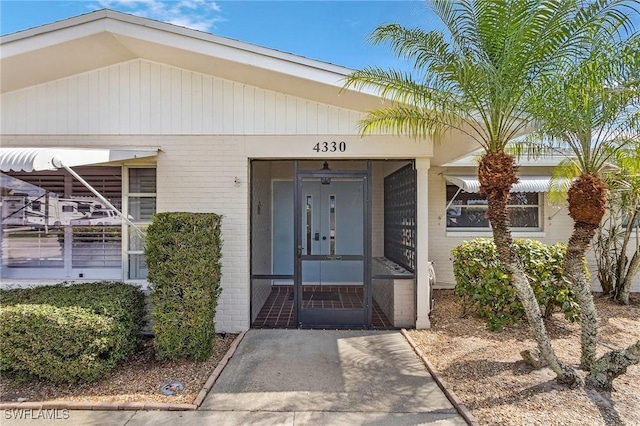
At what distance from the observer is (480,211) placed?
1033cm

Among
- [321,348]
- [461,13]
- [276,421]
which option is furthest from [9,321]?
[461,13]

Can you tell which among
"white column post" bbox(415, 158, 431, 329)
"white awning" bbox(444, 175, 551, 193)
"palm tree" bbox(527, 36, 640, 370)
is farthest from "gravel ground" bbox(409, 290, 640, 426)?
"white awning" bbox(444, 175, 551, 193)

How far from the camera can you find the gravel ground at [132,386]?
14.0ft

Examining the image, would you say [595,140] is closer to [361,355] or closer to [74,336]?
[361,355]

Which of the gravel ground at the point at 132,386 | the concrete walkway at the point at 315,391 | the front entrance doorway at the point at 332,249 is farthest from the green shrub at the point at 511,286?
the gravel ground at the point at 132,386

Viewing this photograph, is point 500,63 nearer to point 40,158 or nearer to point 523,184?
point 523,184

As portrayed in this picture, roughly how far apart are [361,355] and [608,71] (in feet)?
17.1

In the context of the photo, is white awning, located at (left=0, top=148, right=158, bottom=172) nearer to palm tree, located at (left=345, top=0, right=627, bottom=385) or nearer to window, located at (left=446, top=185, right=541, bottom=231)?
palm tree, located at (left=345, top=0, right=627, bottom=385)

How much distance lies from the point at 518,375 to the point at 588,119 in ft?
11.7

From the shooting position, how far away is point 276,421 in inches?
148

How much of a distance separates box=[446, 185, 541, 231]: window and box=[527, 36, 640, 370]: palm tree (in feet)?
17.5

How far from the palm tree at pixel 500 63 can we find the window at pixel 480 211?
5606 millimetres

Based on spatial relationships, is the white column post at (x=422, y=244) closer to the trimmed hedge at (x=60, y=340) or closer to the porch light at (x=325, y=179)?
the porch light at (x=325, y=179)

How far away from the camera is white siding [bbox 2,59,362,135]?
643 cm
